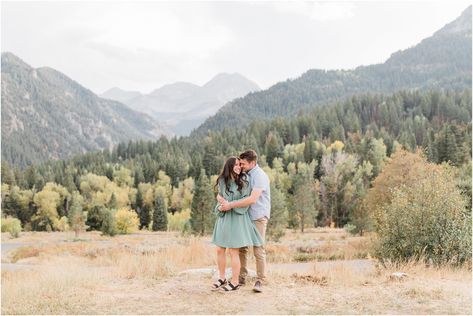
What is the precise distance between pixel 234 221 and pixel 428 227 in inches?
344

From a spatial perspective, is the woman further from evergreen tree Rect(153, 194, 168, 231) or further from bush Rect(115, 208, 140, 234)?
evergreen tree Rect(153, 194, 168, 231)

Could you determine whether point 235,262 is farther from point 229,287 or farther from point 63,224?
point 63,224

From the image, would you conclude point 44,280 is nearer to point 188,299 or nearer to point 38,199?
point 188,299

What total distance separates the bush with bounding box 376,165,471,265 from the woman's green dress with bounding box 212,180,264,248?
7.04 meters

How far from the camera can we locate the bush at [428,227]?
51.0 ft

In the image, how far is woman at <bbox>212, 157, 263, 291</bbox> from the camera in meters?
10.3

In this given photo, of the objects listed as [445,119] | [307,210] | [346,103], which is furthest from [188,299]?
[346,103]

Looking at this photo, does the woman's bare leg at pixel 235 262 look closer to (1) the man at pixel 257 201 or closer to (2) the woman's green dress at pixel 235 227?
(2) the woman's green dress at pixel 235 227

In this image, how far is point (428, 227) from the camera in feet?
53.4

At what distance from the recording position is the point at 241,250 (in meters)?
11.2

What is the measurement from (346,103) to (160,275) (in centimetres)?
19432

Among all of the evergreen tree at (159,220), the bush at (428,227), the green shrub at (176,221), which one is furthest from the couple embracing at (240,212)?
the evergreen tree at (159,220)

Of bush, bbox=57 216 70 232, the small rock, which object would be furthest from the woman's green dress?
bush, bbox=57 216 70 232

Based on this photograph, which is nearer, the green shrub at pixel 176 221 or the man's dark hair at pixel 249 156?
the man's dark hair at pixel 249 156
